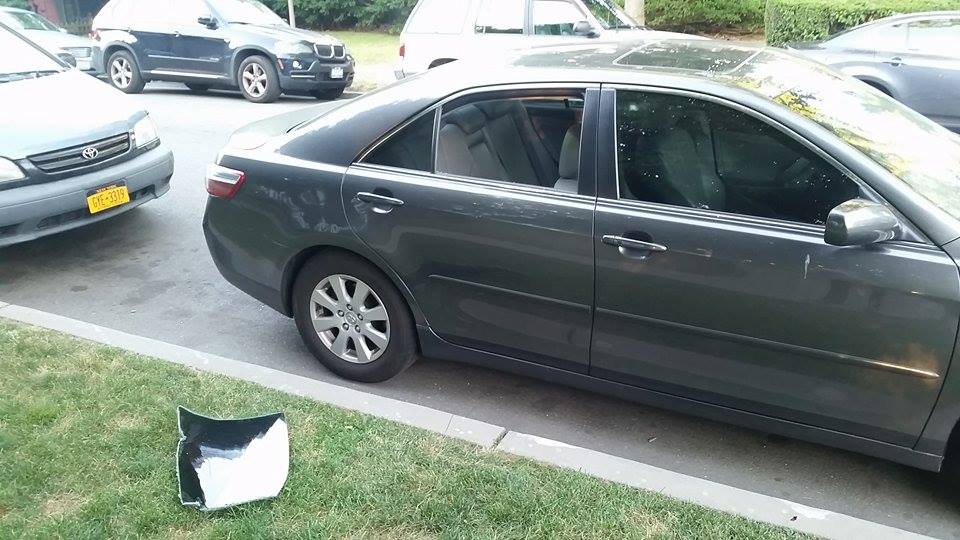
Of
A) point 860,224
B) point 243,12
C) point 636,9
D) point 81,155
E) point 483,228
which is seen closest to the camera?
point 860,224

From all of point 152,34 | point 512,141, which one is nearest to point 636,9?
point 152,34

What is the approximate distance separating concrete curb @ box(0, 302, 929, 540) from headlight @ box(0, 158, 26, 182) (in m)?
1.30

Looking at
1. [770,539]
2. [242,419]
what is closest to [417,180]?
[242,419]

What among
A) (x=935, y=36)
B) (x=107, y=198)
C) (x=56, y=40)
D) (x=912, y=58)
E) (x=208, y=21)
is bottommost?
(x=107, y=198)

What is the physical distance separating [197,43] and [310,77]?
6.46 ft

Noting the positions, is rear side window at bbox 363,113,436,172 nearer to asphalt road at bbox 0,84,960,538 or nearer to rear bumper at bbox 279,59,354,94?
asphalt road at bbox 0,84,960,538

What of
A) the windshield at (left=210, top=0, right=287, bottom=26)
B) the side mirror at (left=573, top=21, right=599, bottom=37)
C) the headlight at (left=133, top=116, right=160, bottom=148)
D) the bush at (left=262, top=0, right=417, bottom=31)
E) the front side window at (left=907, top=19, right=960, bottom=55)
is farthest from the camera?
the bush at (left=262, top=0, right=417, bottom=31)

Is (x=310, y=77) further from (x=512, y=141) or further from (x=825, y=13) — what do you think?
(x=512, y=141)

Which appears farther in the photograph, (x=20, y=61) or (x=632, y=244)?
(x=20, y=61)

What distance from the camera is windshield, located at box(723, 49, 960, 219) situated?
A: 306 centimetres

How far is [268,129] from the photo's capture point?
176 inches

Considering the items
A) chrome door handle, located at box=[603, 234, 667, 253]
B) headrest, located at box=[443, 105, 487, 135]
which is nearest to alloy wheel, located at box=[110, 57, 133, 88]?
headrest, located at box=[443, 105, 487, 135]

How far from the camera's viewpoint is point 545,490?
9.77ft

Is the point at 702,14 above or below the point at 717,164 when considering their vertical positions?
above
